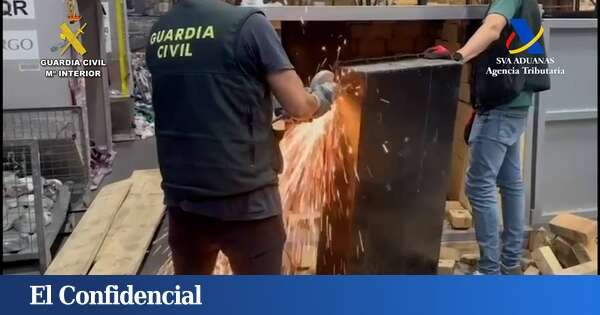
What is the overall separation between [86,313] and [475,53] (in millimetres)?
1086

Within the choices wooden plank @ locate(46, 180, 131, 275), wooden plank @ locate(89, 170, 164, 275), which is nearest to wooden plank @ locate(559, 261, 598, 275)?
wooden plank @ locate(89, 170, 164, 275)

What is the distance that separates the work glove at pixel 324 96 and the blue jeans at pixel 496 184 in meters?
0.51

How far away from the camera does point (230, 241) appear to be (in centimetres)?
140

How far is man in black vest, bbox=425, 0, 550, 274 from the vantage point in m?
1.58

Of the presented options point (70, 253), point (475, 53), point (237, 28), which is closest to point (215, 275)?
point (70, 253)

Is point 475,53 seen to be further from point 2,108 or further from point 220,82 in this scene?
point 2,108

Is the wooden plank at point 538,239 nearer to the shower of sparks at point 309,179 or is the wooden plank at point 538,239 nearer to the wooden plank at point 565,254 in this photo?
the wooden plank at point 565,254

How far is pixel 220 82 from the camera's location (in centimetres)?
129

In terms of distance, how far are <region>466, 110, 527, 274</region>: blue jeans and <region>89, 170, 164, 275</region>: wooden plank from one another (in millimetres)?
867

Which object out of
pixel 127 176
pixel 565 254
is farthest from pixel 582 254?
pixel 127 176

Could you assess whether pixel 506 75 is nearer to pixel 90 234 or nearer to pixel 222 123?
pixel 222 123

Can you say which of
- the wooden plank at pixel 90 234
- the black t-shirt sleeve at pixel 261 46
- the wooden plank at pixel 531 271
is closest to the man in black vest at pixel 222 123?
the black t-shirt sleeve at pixel 261 46

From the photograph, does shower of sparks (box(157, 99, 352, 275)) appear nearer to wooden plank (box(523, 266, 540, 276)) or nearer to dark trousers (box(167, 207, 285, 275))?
dark trousers (box(167, 207, 285, 275))

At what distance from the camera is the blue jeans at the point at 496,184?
175 cm
